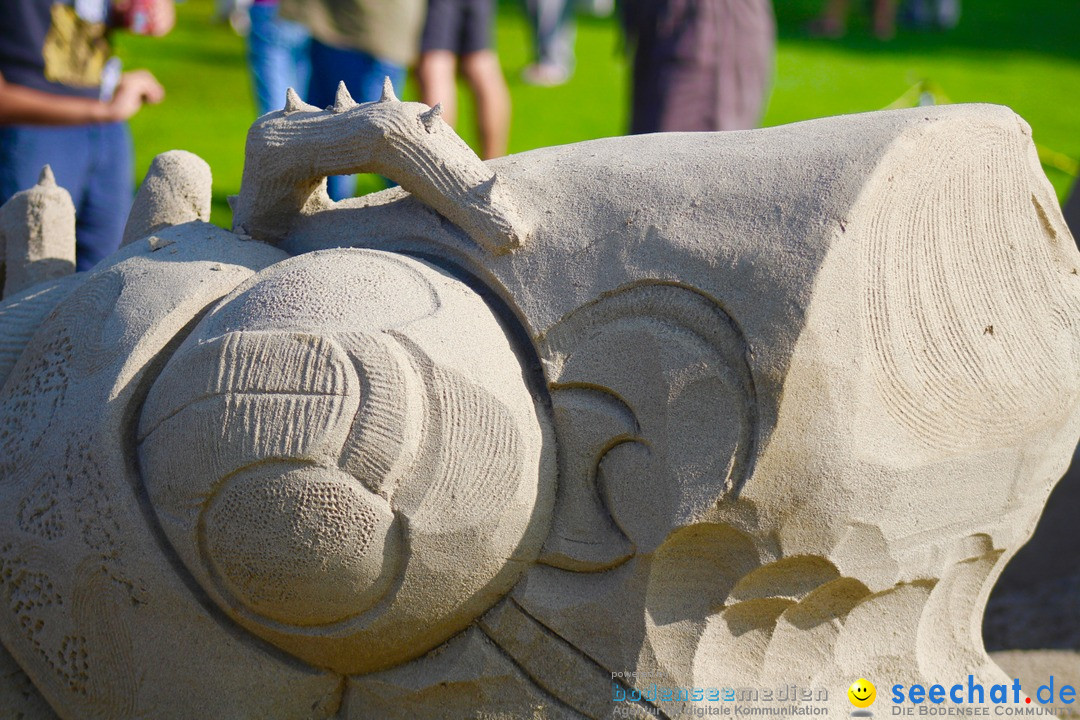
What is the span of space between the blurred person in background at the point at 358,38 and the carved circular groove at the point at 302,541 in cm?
313

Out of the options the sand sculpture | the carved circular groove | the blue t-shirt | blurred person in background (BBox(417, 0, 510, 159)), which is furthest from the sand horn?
blurred person in background (BBox(417, 0, 510, 159))

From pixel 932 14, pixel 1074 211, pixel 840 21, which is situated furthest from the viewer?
pixel 932 14

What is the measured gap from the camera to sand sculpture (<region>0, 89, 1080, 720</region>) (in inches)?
75.7

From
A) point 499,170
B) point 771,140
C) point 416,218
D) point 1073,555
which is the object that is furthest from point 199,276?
point 1073,555

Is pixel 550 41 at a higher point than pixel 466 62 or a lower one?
lower

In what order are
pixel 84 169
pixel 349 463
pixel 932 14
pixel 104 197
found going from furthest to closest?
1. pixel 932 14
2. pixel 104 197
3. pixel 84 169
4. pixel 349 463

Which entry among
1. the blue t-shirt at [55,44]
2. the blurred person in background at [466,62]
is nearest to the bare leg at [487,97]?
the blurred person in background at [466,62]

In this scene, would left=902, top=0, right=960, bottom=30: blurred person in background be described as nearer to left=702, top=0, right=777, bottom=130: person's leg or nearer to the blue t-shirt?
left=702, top=0, right=777, bottom=130: person's leg

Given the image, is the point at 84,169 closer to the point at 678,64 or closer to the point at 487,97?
the point at 487,97

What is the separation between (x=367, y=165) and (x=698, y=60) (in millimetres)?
2086

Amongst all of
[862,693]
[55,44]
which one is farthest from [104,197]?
[862,693]

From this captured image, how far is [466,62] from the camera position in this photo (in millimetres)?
5363

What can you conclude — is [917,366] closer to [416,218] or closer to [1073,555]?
[416,218]

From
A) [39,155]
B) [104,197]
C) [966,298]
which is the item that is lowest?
[104,197]
